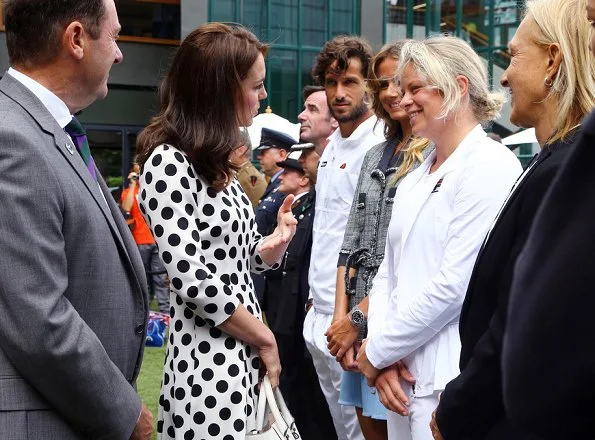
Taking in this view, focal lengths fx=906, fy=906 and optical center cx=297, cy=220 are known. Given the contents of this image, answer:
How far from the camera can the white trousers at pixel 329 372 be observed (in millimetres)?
4996

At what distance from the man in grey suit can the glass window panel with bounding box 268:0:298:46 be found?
2417cm

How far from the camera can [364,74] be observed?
17.6 feet

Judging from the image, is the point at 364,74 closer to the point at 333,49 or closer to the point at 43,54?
the point at 333,49

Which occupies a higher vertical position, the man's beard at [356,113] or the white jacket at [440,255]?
the man's beard at [356,113]

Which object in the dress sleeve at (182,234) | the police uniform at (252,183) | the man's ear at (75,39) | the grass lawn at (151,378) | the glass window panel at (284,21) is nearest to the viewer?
the man's ear at (75,39)

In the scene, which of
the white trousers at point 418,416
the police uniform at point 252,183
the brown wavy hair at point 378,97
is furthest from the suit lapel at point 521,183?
the police uniform at point 252,183

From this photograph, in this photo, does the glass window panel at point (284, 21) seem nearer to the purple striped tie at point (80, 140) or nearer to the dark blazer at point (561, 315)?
the purple striped tie at point (80, 140)

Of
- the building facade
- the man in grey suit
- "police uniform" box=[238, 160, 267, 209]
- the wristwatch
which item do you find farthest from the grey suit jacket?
the building facade

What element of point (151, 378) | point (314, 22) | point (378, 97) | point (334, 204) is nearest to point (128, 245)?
point (378, 97)

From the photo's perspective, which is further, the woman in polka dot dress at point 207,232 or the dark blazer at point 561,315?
the woman in polka dot dress at point 207,232

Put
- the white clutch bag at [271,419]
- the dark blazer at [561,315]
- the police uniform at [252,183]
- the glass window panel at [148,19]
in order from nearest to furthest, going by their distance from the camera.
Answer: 1. the dark blazer at [561,315]
2. the white clutch bag at [271,419]
3. the police uniform at [252,183]
4. the glass window panel at [148,19]

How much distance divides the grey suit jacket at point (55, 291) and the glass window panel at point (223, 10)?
78.0 ft

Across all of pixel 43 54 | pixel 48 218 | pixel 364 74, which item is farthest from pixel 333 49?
pixel 48 218

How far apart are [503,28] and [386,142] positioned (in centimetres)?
2511
